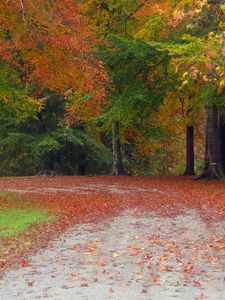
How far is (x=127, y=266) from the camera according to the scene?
8.71 meters

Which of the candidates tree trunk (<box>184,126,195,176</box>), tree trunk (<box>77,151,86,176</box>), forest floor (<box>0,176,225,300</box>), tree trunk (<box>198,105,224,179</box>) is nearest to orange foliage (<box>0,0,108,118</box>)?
forest floor (<box>0,176,225,300</box>)

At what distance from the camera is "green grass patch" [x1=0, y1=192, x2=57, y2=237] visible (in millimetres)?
13016

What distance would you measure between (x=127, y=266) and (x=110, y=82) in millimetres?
16508

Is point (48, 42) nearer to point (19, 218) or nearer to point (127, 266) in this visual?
point (19, 218)

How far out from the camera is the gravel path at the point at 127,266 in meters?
7.12

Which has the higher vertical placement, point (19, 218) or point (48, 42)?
point (48, 42)

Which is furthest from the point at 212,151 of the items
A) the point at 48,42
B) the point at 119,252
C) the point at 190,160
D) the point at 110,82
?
the point at 119,252

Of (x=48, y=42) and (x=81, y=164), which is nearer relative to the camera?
(x=48, y=42)

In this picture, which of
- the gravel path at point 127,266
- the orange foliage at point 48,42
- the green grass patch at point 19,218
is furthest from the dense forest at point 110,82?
the green grass patch at point 19,218

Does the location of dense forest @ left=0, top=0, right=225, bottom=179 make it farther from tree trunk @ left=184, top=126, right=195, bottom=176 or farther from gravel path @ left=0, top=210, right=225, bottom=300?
gravel path @ left=0, top=210, right=225, bottom=300

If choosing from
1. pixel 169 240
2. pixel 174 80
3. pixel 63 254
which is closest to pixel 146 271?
pixel 63 254

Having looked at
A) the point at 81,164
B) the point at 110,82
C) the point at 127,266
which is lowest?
the point at 127,266

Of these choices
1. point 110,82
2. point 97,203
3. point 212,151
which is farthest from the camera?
point 212,151

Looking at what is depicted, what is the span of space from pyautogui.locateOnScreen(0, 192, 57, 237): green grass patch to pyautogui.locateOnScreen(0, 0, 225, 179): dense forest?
4.01m
